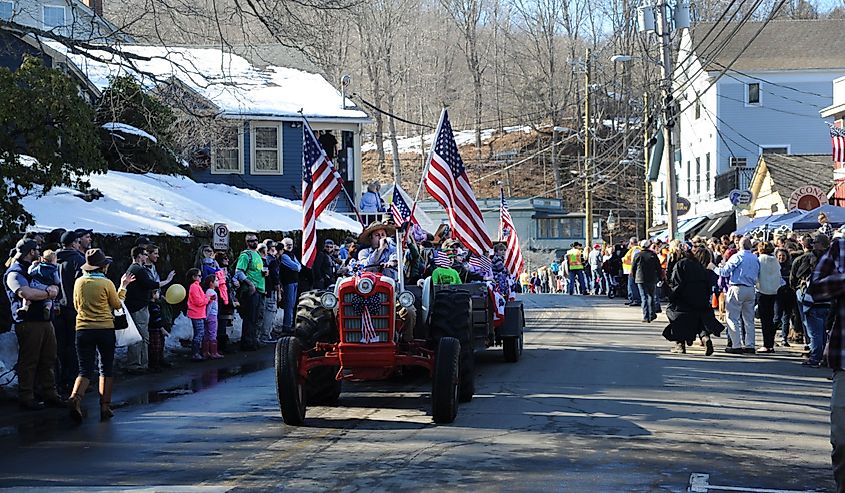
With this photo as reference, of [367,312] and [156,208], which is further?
[156,208]

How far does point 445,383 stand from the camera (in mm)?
10727

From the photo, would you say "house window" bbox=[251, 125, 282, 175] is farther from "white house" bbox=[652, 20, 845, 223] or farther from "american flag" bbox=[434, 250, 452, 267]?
"american flag" bbox=[434, 250, 452, 267]

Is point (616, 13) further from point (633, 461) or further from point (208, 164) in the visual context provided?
point (633, 461)

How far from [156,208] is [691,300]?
35.1 ft

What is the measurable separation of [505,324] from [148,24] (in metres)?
6.94

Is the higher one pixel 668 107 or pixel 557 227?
pixel 668 107

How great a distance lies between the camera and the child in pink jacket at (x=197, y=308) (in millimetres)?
17297

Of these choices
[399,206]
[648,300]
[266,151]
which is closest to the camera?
[648,300]

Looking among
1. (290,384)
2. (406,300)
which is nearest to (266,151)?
(406,300)

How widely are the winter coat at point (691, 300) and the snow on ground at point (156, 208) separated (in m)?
9.01

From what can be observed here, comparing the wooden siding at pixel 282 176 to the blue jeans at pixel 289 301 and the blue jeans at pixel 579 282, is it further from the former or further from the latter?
the blue jeans at pixel 289 301

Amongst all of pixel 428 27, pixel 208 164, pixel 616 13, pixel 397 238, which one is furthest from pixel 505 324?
pixel 428 27

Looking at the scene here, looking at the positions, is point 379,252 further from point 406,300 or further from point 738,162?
point 738,162

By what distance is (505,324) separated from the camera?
16328 millimetres
